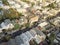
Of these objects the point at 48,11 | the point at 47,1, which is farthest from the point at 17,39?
the point at 47,1

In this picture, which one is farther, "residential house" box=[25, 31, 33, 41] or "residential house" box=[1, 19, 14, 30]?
"residential house" box=[1, 19, 14, 30]

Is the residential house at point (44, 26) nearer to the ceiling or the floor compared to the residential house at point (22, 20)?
nearer to the floor

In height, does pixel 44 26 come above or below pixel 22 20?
below

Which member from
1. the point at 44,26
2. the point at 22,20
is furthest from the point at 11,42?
the point at 44,26

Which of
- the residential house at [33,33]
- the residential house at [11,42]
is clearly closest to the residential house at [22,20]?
Result: the residential house at [33,33]

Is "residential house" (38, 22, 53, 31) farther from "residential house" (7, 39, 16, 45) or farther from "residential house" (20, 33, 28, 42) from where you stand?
"residential house" (7, 39, 16, 45)

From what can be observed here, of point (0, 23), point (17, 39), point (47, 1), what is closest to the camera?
point (17, 39)

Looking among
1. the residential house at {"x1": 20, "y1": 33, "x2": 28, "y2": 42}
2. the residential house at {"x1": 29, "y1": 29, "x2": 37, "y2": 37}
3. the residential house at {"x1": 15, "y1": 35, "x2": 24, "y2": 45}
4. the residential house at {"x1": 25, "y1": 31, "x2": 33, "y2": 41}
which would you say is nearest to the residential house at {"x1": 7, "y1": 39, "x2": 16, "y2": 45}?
the residential house at {"x1": 15, "y1": 35, "x2": 24, "y2": 45}

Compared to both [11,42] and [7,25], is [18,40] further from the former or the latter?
[7,25]

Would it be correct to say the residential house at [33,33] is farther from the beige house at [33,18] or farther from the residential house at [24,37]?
the beige house at [33,18]

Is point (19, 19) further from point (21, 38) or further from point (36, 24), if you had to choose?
point (21, 38)

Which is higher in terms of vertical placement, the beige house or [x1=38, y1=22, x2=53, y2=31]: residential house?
the beige house
